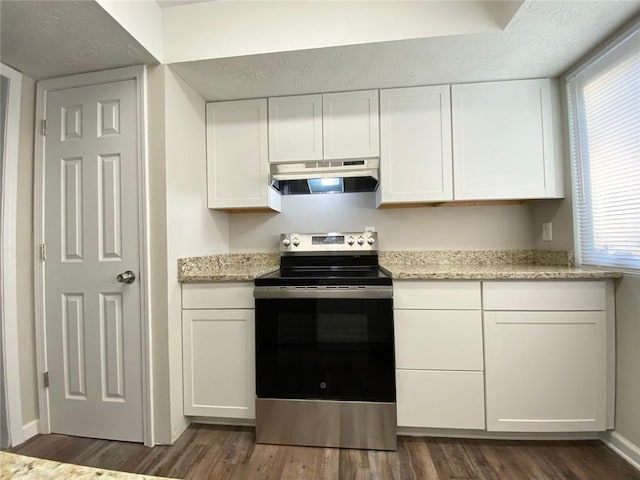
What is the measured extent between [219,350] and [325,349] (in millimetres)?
622

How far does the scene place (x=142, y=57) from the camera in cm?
156

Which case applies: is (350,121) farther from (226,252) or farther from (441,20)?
(226,252)

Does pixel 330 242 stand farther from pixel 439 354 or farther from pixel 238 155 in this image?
pixel 439 354

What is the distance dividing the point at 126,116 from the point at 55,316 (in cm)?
122

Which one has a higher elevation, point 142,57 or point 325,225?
point 142,57

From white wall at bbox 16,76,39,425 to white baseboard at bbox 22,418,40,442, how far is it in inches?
0.8

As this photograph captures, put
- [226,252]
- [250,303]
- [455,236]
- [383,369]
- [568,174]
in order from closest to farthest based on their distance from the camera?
[383,369] < [250,303] < [568,174] < [455,236] < [226,252]

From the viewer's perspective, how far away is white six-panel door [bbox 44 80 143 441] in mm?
1617

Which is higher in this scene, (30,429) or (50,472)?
(50,472)

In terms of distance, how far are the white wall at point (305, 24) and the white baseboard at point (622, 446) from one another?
213cm

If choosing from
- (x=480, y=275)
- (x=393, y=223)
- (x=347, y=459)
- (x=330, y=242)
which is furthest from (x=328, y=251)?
(x=347, y=459)

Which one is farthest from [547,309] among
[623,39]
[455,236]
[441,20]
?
[441,20]

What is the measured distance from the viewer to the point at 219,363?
5.52 ft

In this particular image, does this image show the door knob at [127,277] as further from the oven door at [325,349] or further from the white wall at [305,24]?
the white wall at [305,24]
